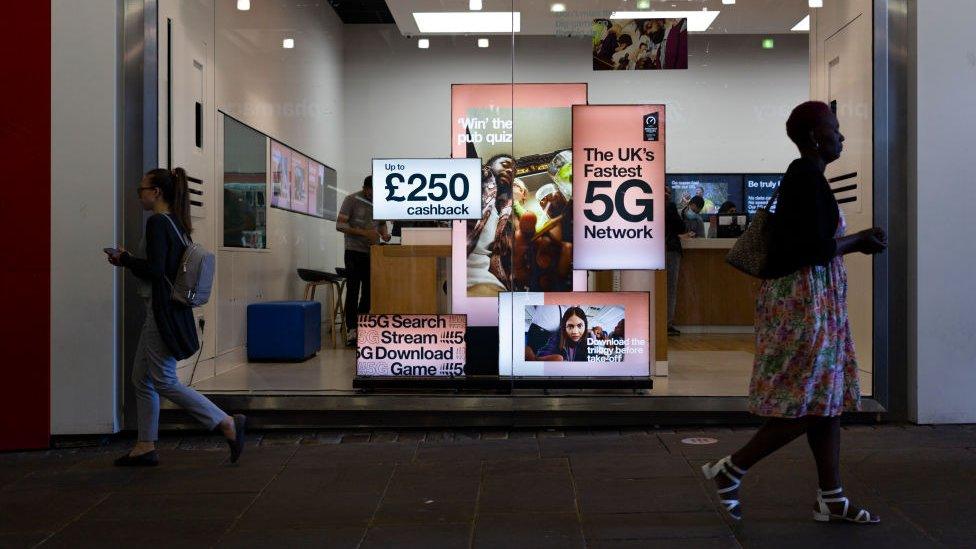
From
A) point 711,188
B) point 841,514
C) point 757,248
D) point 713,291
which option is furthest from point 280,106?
point 841,514

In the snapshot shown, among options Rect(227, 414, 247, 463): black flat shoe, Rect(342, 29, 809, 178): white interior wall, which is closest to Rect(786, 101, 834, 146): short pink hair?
Rect(342, 29, 809, 178): white interior wall

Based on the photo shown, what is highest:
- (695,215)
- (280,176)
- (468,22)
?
(468,22)

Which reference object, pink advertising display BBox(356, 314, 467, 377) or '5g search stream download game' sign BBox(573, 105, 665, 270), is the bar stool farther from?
'5g search stream download game' sign BBox(573, 105, 665, 270)

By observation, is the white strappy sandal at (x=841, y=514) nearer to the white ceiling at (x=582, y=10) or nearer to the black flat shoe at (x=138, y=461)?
the black flat shoe at (x=138, y=461)

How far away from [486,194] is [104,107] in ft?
8.23

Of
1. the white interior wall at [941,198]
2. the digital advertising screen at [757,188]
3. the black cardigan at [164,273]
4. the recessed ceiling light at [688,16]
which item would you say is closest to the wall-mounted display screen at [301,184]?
the black cardigan at [164,273]

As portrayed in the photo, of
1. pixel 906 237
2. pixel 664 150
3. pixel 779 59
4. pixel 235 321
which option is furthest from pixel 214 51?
pixel 906 237

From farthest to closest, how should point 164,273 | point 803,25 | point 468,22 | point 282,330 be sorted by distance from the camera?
point 282,330
point 803,25
point 468,22
point 164,273

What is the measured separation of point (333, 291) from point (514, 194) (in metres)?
1.64

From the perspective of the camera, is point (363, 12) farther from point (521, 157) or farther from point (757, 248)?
point (757, 248)

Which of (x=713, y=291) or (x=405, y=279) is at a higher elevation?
(x=405, y=279)

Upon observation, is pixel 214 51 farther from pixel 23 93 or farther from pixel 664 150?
pixel 664 150

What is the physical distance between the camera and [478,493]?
4.52 metres

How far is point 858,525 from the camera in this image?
3.85m
